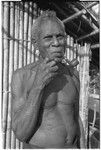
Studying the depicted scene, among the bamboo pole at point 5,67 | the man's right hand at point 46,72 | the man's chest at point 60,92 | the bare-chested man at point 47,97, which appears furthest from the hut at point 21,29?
the man's right hand at point 46,72

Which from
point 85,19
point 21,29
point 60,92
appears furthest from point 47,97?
point 85,19

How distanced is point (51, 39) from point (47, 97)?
0.44 m

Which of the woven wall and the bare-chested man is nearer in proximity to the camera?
the bare-chested man

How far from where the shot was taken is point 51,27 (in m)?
1.45

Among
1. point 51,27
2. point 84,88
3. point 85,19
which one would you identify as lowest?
point 84,88

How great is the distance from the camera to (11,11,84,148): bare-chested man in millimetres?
1373

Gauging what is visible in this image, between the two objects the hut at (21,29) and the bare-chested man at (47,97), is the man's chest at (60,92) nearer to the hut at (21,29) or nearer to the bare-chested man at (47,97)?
the bare-chested man at (47,97)

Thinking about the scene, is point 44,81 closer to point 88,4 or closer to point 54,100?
point 54,100

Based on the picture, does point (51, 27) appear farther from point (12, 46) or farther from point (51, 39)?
point (12, 46)

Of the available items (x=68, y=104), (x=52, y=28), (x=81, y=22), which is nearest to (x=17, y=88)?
(x=68, y=104)

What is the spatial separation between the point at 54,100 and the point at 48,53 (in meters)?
0.38

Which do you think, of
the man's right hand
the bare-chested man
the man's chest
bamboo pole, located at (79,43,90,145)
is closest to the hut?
bamboo pole, located at (79,43,90,145)

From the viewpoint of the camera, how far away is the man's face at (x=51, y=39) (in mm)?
1396

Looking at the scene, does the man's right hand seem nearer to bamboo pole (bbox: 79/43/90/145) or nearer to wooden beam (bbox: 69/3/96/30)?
wooden beam (bbox: 69/3/96/30)
